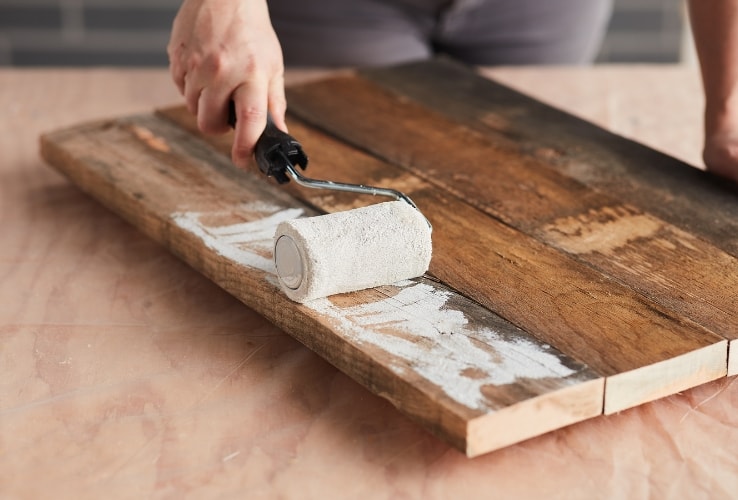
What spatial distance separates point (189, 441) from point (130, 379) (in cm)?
12

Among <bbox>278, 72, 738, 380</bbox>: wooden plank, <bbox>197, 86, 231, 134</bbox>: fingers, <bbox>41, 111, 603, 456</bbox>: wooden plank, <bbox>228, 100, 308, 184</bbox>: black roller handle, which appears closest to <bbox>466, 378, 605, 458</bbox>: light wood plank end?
<bbox>41, 111, 603, 456</bbox>: wooden plank

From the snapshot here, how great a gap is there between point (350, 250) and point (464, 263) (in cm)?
16

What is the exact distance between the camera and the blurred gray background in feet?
10.2

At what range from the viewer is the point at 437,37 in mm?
1953

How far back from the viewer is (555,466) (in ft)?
2.85

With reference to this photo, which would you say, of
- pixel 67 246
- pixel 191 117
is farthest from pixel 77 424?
pixel 191 117

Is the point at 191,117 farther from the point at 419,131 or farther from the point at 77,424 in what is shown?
the point at 77,424

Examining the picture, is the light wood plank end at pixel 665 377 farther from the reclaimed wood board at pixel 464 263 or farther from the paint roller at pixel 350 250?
the paint roller at pixel 350 250

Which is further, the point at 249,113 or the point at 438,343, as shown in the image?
the point at 249,113

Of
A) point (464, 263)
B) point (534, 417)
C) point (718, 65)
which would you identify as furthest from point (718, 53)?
point (534, 417)

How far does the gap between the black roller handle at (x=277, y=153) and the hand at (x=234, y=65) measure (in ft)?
0.06

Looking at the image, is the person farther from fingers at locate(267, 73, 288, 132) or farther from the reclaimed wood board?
the reclaimed wood board

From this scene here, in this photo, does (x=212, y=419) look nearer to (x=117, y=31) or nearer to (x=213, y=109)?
(x=213, y=109)

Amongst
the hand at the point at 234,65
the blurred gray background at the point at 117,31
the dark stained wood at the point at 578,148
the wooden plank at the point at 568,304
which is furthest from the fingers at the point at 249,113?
the blurred gray background at the point at 117,31
